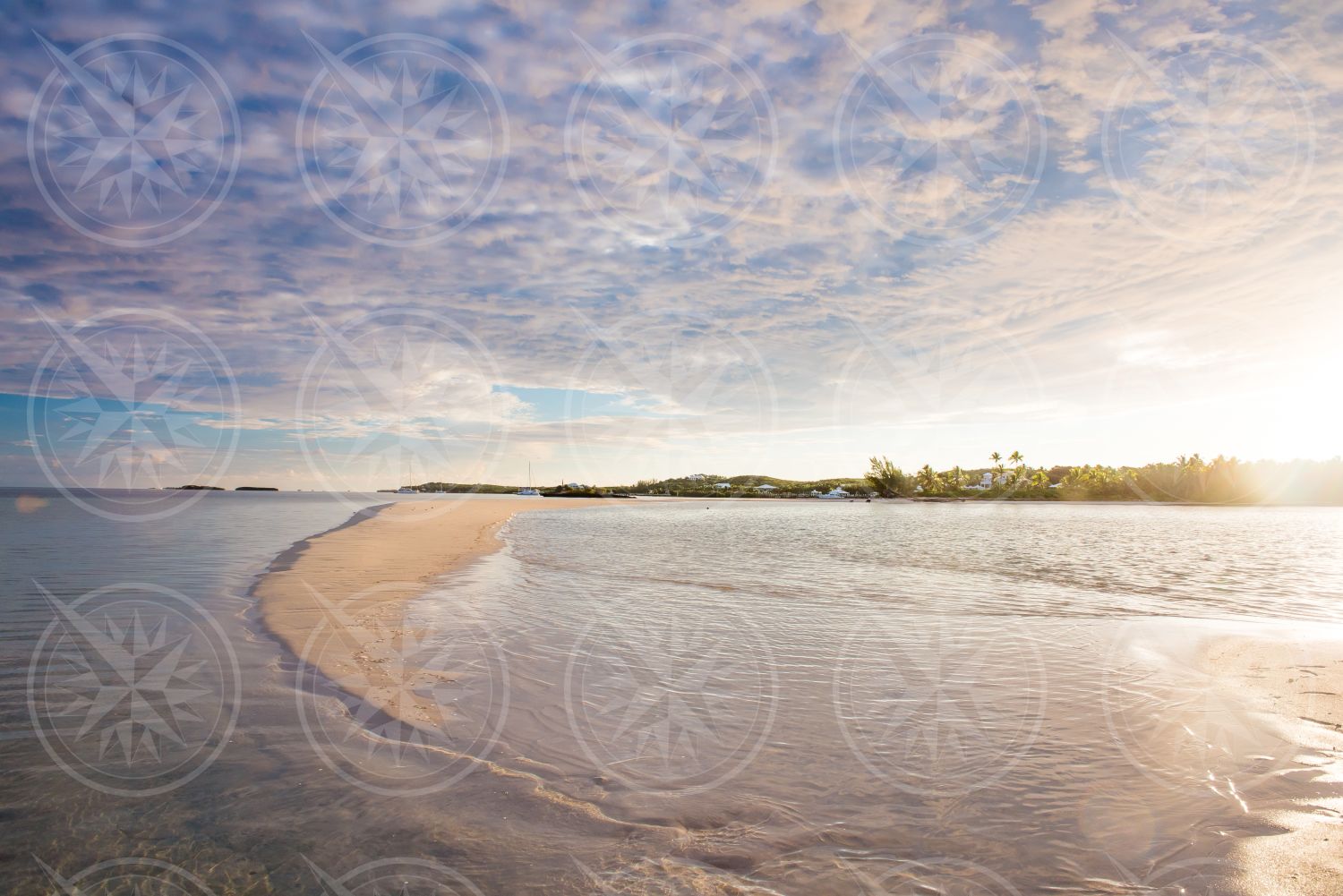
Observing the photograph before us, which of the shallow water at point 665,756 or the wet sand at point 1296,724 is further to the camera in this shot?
the shallow water at point 665,756

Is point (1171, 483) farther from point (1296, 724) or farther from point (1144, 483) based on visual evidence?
point (1296, 724)

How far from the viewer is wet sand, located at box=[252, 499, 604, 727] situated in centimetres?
788

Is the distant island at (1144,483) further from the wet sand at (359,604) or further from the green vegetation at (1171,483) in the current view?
the wet sand at (359,604)

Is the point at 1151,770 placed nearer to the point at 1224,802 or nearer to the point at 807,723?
the point at 1224,802

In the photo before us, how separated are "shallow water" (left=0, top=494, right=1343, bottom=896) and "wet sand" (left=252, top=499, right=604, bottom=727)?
0.30 m

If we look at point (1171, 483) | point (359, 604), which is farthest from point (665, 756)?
point (1171, 483)

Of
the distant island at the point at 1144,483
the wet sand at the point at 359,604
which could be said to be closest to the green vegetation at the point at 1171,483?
the distant island at the point at 1144,483

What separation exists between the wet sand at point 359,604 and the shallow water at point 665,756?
30 cm

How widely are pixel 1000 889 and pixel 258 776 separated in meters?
5.69

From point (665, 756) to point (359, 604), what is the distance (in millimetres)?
9859

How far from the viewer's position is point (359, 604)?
13.2 meters

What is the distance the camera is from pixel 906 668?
8922 millimetres

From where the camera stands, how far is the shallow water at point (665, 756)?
4.09 metres

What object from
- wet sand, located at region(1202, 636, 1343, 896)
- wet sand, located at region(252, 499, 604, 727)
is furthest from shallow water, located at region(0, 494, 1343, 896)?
wet sand, located at region(252, 499, 604, 727)
